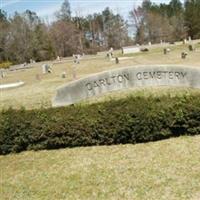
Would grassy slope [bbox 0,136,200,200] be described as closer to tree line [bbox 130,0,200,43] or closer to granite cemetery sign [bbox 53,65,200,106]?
granite cemetery sign [bbox 53,65,200,106]

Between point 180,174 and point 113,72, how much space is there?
538cm

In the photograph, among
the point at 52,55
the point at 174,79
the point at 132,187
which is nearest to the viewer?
the point at 132,187

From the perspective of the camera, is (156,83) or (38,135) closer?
(38,135)

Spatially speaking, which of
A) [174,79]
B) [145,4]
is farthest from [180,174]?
[145,4]

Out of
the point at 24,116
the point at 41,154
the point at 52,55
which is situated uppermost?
the point at 24,116

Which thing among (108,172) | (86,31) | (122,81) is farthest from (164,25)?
(108,172)

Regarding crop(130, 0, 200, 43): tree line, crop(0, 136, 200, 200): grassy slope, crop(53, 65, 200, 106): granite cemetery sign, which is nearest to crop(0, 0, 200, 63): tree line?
crop(130, 0, 200, 43): tree line

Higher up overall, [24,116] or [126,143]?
[24,116]

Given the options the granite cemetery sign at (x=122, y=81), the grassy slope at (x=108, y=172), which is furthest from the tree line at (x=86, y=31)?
the grassy slope at (x=108, y=172)

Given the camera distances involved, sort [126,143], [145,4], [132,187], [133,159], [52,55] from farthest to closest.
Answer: [145,4], [52,55], [126,143], [133,159], [132,187]

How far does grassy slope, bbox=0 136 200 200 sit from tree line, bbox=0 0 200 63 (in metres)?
68.5

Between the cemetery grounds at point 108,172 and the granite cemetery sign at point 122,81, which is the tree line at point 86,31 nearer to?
the granite cemetery sign at point 122,81

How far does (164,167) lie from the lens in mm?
7805

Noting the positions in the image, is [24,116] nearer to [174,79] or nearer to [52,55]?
[174,79]
